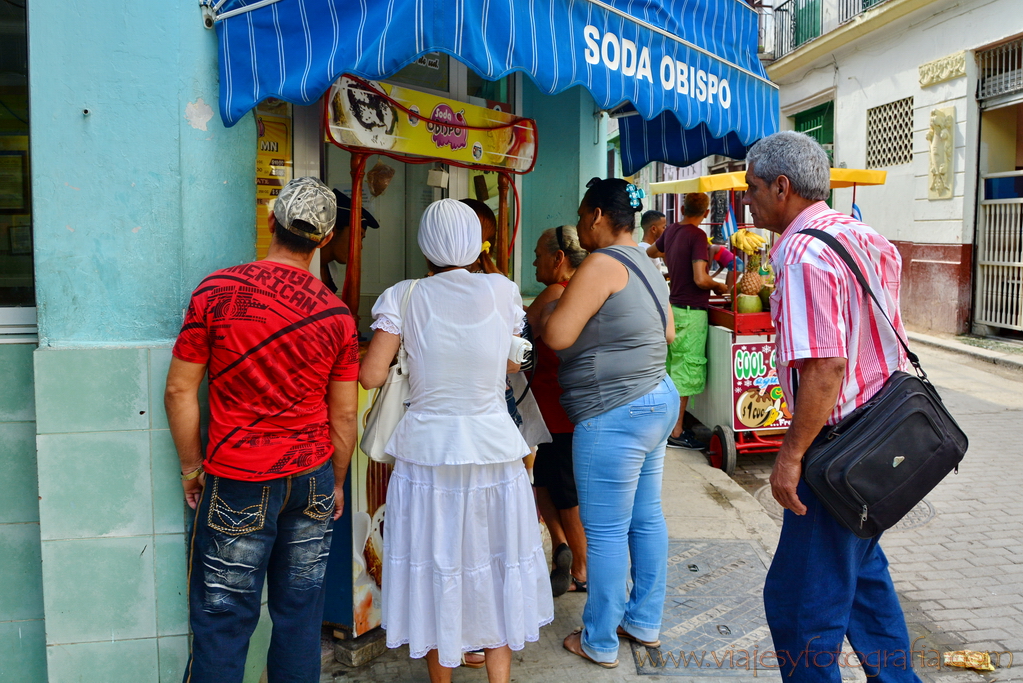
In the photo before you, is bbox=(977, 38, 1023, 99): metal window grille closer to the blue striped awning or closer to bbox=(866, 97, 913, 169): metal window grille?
bbox=(866, 97, 913, 169): metal window grille

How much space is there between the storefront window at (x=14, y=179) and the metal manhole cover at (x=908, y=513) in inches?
155

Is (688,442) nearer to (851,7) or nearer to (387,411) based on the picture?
(387,411)

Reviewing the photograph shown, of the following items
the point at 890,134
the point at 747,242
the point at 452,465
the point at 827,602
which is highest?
the point at 890,134

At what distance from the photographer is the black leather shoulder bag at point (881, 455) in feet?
7.32

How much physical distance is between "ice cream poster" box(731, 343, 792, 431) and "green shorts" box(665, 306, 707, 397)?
0.47 m

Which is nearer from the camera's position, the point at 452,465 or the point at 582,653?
the point at 452,465

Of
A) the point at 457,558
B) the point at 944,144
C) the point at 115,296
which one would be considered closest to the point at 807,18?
the point at 944,144

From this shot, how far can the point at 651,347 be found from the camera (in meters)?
3.08

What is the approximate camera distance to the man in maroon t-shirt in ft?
20.4

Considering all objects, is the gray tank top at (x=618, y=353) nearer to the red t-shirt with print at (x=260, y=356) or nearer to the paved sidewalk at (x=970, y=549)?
the red t-shirt with print at (x=260, y=356)

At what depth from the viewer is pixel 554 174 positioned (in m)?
5.26

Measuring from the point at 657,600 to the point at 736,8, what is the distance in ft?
9.34

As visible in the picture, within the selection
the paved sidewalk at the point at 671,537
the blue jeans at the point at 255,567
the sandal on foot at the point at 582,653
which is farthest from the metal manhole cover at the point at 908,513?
the blue jeans at the point at 255,567

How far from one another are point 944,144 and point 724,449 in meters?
8.06
